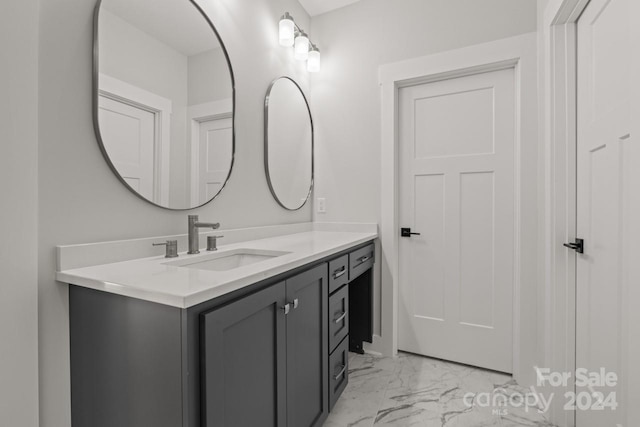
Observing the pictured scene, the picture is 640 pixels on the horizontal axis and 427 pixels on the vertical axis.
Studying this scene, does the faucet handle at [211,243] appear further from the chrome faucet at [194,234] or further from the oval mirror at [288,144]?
the oval mirror at [288,144]

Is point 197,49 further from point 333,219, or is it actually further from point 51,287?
point 333,219

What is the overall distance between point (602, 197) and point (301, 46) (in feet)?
6.47

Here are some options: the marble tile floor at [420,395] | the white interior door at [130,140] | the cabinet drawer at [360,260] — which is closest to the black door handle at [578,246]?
the marble tile floor at [420,395]

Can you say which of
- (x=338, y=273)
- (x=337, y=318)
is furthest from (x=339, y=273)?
(x=337, y=318)

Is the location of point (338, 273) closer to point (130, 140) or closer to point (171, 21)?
point (130, 140)

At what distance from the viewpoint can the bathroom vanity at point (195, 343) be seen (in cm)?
80

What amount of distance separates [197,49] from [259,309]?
1.25 meters

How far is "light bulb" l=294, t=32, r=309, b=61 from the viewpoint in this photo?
225cm

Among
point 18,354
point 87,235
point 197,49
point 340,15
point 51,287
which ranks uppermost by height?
point 340,15

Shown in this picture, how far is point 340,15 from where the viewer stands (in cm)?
246

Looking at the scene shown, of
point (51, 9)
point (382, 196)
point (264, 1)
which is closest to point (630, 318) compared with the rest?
point (382, 196)

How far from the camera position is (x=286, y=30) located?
6.81ft

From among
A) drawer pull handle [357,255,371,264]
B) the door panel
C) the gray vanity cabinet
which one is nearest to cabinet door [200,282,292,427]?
the gray vanity cabinet

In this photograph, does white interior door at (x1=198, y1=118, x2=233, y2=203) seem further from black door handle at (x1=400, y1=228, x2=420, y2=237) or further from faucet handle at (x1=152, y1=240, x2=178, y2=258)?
black door handle at (x1=400, y1=228, x2=420, y2=237)
